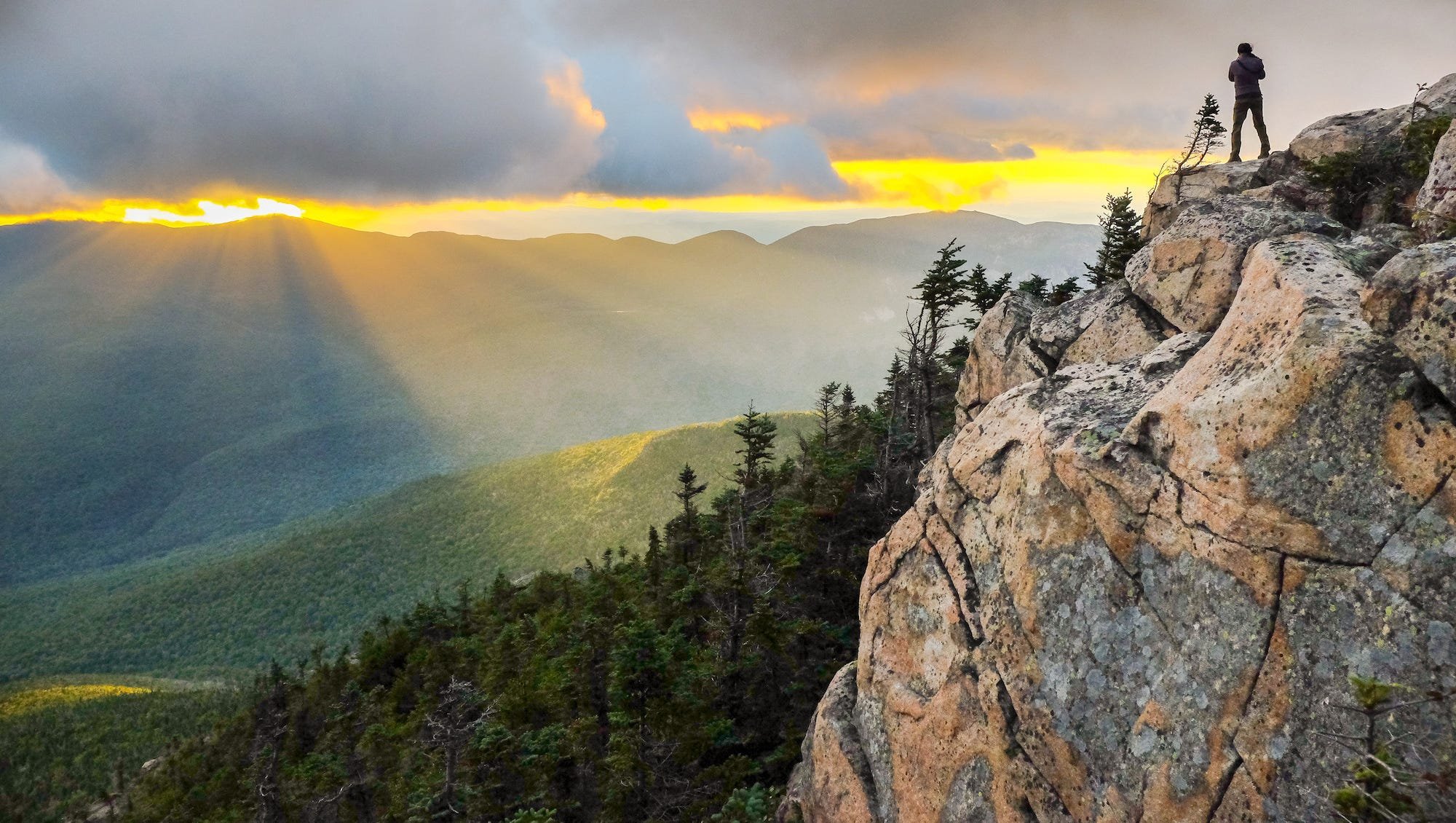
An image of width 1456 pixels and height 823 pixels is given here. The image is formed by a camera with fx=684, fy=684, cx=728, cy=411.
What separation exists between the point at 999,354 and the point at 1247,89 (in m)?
13.7

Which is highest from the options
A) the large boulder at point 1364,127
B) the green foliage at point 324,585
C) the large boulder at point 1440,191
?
the large boulder at point 1364,127

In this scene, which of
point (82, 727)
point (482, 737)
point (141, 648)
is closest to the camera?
point (482, 737)

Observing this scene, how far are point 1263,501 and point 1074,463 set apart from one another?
261 centimetres

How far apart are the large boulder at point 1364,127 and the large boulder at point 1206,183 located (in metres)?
0.85

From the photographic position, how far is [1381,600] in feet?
24.4

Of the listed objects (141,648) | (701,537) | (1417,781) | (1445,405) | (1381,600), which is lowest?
(141,648)

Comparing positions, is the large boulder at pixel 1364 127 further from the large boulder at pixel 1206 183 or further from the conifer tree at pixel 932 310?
the conifer tree at pixel 932 310

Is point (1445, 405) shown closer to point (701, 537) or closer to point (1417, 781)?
point (1417, 781)

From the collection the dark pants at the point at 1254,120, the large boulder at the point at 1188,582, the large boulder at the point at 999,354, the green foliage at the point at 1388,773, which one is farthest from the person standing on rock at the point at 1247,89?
the green foliage at the point at 1388,773

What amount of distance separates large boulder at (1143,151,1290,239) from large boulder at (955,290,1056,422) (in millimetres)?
5482

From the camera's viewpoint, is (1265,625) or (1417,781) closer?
(1417,781)

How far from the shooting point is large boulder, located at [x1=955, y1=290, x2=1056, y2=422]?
23.0 m

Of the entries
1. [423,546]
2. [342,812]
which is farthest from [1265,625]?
[423,546]

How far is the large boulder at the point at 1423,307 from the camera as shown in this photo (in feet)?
24.6
